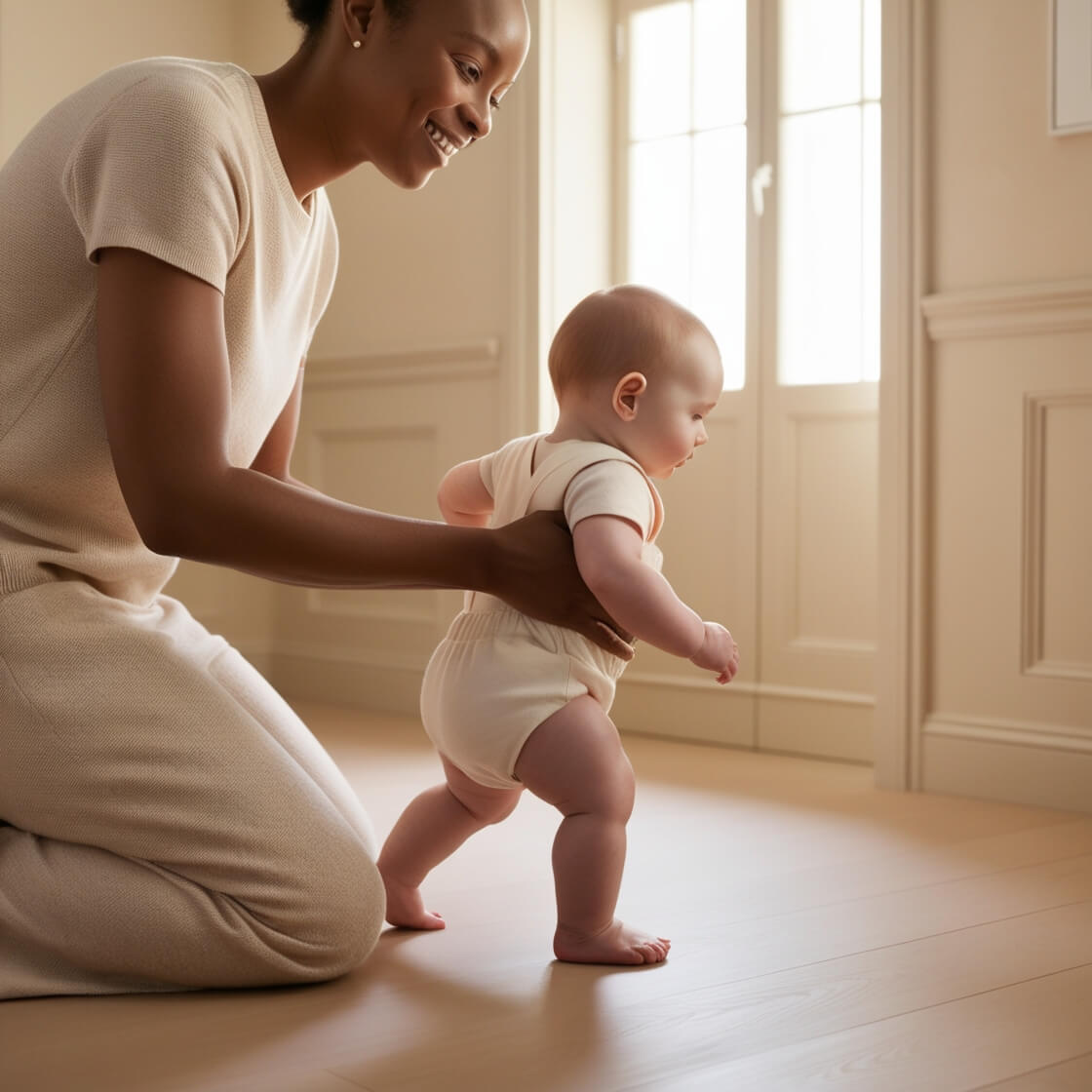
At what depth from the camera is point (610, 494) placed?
4.93 ft

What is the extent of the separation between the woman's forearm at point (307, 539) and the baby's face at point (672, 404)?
25 centimetres

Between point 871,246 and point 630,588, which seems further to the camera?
point 871,246

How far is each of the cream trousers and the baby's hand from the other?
0.42m

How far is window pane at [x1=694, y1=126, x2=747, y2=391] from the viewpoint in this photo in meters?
3.45

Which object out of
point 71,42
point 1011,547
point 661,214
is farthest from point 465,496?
point 71,42

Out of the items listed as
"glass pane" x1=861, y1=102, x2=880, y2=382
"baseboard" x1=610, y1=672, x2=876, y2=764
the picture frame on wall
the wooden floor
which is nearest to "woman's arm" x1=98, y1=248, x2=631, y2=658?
the wooden floor

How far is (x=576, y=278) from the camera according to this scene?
363 cm

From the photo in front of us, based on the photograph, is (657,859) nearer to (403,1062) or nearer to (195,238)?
(403,1062)

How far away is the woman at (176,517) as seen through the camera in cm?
133

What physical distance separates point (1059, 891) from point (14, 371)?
1.45 metres

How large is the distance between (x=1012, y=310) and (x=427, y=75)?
1.50 meters

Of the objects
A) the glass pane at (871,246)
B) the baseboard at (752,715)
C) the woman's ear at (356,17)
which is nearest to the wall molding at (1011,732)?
the baseboard at (752,715)

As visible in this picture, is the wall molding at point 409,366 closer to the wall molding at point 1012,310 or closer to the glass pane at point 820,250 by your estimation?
the glass pane at point 820,250

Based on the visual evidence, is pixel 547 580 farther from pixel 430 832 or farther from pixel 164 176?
pixel 164 176
